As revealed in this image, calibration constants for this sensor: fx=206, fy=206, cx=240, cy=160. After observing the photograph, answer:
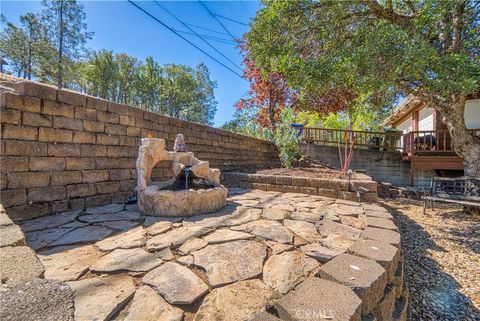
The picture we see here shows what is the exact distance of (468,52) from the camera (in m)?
3.76

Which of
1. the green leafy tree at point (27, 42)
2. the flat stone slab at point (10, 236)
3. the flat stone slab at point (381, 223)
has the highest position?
the green leafy tree at point (27, 42)

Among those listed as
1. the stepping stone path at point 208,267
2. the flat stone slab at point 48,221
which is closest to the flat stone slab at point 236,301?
the stepping stone path at point 208,267

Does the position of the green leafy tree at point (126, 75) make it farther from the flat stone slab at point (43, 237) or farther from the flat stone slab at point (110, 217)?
the flat stone slab at point (43, 237)

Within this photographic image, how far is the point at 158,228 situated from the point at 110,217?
2.36 feet

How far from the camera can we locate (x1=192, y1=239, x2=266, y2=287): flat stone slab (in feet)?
4.04

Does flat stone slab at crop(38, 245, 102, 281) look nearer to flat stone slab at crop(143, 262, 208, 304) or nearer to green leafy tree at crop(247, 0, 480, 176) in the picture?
flat stone slab at crop(143, 262, 208, 304)

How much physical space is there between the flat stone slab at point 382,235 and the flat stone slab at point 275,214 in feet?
2.73

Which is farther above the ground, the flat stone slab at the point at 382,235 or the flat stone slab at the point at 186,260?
the flat stone slab at the point at 382,235

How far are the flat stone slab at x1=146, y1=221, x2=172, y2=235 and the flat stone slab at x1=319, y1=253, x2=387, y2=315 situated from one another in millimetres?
1410

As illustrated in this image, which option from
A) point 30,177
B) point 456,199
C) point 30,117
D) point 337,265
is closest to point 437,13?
point 456,199

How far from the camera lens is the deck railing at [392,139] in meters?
6.49

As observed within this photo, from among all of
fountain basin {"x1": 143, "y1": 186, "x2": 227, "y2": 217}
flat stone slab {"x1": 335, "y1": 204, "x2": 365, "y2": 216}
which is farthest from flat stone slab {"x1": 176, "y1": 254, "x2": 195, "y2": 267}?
flat stone slab {"x1": 335, "y1": 204, "x2": 365, "y2": 216}

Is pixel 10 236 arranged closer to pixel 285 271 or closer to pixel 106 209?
pixel 106 209

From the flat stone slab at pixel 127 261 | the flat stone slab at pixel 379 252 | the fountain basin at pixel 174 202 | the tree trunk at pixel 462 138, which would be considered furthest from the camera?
the tree trunk at pixel 462 138
